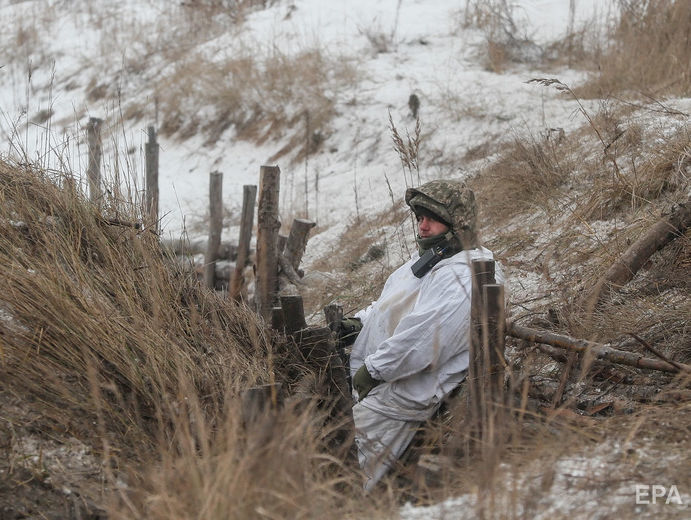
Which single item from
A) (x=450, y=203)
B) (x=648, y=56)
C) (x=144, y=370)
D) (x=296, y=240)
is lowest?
(x=296, y=240)

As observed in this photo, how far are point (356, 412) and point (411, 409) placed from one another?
26cm

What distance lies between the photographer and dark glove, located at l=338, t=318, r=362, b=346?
4289 mm

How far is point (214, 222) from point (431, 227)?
4.26 m

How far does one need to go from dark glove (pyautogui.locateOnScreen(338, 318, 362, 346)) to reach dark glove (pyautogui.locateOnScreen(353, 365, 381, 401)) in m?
0.41

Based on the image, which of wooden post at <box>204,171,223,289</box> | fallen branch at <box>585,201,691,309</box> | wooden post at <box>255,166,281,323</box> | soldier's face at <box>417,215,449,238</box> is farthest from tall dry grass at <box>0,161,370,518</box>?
wooden post at <box>204,171,223,289</box>

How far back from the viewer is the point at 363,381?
3.86 meters

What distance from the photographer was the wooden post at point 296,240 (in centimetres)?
673

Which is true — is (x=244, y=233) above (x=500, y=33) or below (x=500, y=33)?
below

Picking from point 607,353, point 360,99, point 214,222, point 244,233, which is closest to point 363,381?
point 607,353

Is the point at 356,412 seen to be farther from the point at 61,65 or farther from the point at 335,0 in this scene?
the point at 61,65

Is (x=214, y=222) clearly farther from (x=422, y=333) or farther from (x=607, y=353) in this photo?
(x=607, y=353)

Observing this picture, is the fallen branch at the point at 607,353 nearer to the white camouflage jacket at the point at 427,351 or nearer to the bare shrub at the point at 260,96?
the white camouflage jacket at the point at 427,351

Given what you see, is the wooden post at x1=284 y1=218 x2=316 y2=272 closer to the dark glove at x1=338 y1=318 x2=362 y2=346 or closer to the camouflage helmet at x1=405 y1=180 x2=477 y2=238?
the dark glove at x1=338 y1=318 x2=362 y2=346

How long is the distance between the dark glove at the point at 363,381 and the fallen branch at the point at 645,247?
1.15 meters
